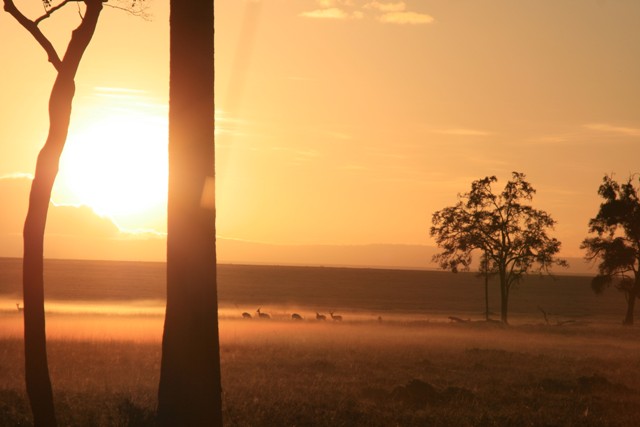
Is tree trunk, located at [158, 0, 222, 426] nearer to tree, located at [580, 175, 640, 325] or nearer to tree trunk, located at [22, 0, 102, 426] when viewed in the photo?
tree trunk, located at [22, 0, 102, 426]

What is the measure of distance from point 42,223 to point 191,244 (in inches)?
115

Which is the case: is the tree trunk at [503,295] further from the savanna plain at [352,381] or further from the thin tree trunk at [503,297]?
the savanna plain at [352,381]

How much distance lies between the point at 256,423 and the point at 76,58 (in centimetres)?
638

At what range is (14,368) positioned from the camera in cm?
2200

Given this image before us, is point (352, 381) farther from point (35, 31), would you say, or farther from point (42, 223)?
point (35, 31)

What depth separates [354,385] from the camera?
64.5 feet

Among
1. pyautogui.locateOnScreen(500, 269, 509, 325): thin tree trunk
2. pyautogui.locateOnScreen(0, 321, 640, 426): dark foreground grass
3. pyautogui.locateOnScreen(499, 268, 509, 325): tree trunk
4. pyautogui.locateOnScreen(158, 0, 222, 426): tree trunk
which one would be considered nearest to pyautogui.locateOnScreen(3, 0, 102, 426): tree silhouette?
pyautogui.locateOnScreen(0, 321, 640, 426): dark foreground grass

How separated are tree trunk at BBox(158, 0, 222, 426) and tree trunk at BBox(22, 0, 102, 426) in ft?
6.18

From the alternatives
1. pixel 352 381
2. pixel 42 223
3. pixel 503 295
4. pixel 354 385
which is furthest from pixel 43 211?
pixel 503 295

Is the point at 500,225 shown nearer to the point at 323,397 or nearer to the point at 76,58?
the point at 323,397

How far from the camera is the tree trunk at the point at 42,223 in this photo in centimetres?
1262

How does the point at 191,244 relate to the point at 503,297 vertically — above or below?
above

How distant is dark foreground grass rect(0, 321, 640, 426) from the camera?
49.7 feet

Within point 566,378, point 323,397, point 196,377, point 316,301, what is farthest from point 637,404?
point 316,301
